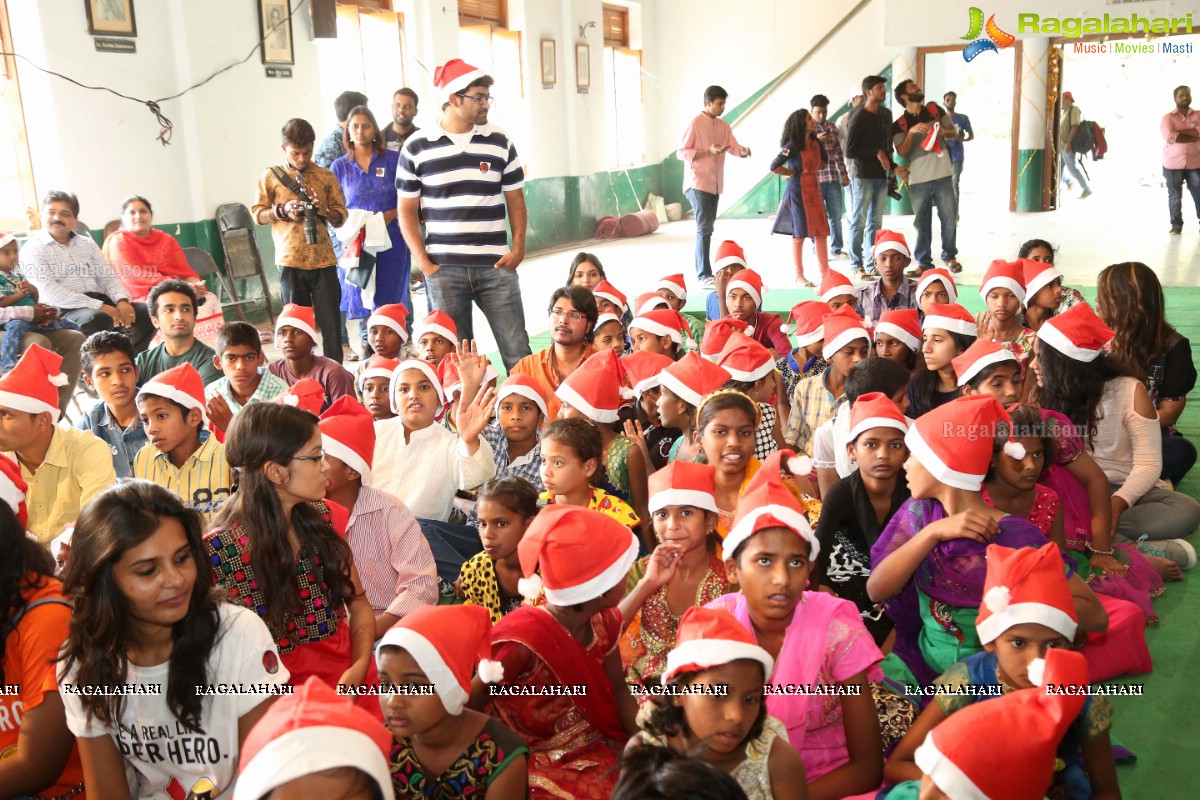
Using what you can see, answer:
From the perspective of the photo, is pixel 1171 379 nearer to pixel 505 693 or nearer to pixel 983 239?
pixel 505 693

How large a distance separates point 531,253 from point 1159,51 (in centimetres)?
1198

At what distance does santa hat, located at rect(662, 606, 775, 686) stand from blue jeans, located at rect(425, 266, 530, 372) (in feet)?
10.4

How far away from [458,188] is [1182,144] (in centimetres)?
839

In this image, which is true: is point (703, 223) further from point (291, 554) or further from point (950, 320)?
point (291, 554)

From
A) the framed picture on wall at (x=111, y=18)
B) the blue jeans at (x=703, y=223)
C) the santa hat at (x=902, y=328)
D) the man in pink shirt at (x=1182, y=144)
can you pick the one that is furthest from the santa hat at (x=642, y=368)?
the man in pink shirt at (x=1182, y=144)

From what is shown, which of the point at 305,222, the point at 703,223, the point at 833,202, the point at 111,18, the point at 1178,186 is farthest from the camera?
the point at 1178,186

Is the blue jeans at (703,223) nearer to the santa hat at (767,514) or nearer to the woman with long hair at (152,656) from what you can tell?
the santa hat at (767,514)

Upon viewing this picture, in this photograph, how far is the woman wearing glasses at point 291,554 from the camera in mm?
2180

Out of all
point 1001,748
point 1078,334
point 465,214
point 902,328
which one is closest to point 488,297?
point 465,214

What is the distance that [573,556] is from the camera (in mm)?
2109

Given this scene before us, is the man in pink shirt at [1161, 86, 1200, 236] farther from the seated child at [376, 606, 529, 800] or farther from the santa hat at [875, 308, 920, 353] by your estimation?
the seated child at [376, 606, 529, 800]

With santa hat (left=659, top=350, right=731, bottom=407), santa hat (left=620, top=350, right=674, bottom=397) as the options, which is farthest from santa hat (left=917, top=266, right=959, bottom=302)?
santa hat (left=659, top=350, right=731, bottom=407)

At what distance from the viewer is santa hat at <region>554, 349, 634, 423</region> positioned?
3.39 m

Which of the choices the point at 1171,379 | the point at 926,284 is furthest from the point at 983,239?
the point at 1171,379
